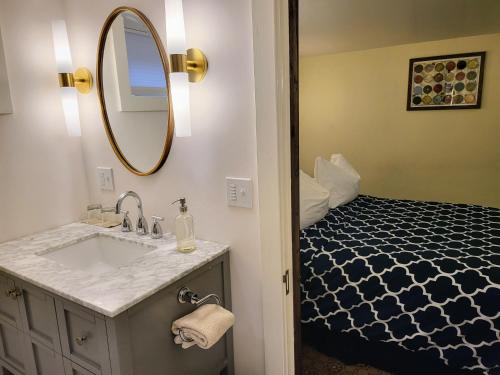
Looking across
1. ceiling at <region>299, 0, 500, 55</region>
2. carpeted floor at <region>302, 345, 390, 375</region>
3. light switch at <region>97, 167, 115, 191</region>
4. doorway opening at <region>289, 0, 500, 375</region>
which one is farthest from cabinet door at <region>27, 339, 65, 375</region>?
ceiling at <region>299, 0, 500, 55</region>

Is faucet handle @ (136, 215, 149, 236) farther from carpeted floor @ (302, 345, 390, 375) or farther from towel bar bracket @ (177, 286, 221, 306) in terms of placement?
carpeted floor @ (302, 345, 390, 375)

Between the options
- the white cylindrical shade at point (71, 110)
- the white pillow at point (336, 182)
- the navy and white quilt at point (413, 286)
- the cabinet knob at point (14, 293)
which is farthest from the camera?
the white pillow at point (336, 182)

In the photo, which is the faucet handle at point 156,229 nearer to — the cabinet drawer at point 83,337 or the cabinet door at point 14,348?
the cabinet drawer at point 83,337

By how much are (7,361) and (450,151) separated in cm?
399

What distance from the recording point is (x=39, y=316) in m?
1.26

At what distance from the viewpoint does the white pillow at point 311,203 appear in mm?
2398

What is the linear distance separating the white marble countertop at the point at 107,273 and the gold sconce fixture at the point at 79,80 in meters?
0.67

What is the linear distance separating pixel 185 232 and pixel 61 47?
994mm

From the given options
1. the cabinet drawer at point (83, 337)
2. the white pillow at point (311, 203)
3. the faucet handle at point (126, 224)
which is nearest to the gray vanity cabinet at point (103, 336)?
the cabinet drawer at point (83, 337)

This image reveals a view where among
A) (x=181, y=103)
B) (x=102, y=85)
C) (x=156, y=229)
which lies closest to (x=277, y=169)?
(x=181, y=103)

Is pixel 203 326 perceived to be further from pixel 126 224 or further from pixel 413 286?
pixel 413 286

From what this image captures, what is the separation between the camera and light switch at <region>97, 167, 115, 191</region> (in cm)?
169

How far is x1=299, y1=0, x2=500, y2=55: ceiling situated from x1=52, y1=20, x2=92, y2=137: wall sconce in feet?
5.21

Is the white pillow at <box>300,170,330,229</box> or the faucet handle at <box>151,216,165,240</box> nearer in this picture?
the faucet handle at <box>151,216,165,240</box>
